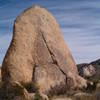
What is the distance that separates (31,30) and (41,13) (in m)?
1.77

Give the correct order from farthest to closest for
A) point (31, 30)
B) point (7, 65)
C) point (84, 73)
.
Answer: point (84, 73), point (31, 30), point (7, 65)

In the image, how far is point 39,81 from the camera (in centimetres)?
2744

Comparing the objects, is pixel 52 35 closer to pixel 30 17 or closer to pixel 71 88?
pixel 30 17

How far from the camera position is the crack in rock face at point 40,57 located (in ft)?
90.1

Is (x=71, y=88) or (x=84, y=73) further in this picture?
(x=84, y=73)

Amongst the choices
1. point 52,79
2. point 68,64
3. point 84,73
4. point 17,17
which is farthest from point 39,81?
point 84,73

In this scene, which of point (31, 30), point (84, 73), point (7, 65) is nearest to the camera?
point (7, 65)

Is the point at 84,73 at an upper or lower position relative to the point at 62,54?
lower

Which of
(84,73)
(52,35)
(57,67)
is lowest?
(84,73)

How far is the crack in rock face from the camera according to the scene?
2745 centimetres

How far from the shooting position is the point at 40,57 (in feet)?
93.1

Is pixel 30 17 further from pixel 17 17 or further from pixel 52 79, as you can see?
pixel 52 79

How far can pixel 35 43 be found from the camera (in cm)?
2883

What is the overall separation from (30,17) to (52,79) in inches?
176
